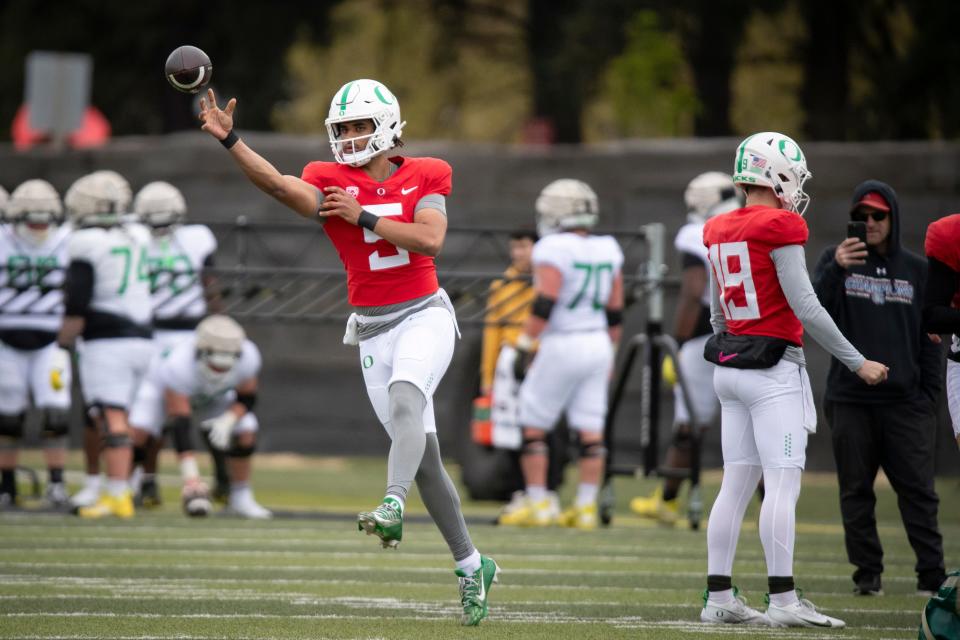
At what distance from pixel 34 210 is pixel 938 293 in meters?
7.92

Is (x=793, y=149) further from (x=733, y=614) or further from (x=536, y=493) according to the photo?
(x=536, y=493)

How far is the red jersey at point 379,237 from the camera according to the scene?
25.5 feet

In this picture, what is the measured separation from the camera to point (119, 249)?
13008 millimetres

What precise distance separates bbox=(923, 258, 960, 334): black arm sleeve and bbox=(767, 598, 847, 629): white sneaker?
1.26 m

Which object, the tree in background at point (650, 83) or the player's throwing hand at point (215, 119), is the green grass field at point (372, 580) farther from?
the tree in background at point (650, 83)

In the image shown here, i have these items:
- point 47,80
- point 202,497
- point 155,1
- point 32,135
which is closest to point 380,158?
point 202,497

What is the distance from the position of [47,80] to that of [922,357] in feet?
37.4

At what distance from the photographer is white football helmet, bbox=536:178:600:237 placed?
12875mm

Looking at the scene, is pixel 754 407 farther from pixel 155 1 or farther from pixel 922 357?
pixel 155 1

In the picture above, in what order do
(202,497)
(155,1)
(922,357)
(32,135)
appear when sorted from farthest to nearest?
(155,1) < (32,135) < (202,497) < (922,357)

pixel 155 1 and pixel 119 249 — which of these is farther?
pixel 155 1

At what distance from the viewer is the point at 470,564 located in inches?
302

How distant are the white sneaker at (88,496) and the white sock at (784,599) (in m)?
6.65

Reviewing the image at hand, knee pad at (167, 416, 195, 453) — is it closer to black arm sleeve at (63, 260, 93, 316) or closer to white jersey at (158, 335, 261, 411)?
white jersey at (158, 335, 261, 411)
